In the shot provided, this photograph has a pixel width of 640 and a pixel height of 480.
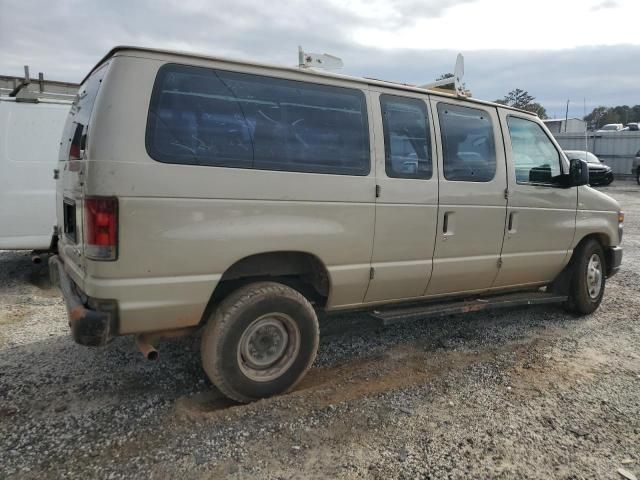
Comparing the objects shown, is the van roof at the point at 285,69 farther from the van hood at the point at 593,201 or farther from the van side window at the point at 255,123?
the van hood at the point at 593,201

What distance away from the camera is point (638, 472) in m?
2.75

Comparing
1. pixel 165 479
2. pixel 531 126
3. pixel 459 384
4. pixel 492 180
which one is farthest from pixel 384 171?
pixel 165 479

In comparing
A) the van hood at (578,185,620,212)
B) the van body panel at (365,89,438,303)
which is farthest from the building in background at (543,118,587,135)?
the van body panel at (365,89,438,303)

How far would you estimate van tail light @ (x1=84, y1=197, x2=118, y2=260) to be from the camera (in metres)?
2.75

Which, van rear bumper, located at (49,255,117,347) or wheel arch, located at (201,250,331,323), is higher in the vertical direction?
wheel arch, located at (201,250,331,323)

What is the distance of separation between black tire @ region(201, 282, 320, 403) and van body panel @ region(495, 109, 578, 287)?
2.17 m

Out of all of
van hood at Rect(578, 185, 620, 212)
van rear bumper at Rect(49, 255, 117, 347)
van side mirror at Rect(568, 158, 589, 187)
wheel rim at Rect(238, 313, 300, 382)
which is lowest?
wheel rim at Rect(238, 313, 300, 382)

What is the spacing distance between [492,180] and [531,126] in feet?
3.27

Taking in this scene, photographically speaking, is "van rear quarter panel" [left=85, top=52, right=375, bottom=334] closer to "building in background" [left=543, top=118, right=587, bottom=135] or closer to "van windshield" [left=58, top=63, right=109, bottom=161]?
"van windshield" [left=58, top=63, right=109, bottom=161]

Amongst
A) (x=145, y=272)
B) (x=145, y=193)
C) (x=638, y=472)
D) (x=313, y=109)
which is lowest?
(x=638, y=472)

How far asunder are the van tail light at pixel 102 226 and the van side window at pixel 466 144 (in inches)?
102

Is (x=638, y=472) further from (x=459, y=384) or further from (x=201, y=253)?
(x=201, y=253)

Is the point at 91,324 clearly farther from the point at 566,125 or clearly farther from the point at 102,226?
the point at 566,125

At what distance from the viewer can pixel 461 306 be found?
4.41m
